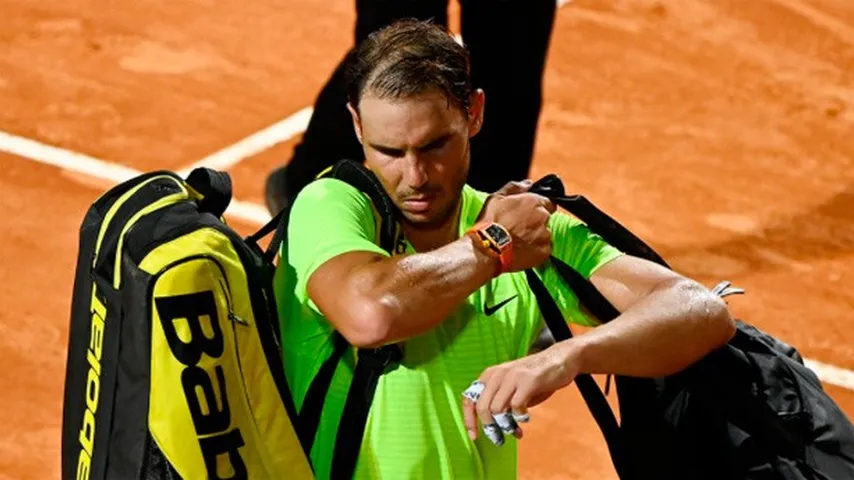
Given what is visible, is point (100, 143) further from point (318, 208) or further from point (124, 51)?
point (318, 208)

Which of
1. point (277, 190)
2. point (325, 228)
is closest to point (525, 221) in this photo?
point (325, 228)

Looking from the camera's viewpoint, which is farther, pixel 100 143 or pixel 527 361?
pixel 100 143

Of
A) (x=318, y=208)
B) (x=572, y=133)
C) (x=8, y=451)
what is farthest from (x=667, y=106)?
(x=318, y=208)

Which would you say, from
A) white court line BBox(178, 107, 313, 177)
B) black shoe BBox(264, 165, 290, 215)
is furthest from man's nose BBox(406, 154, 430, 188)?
white court line BBox(178, 107, 313, 177)

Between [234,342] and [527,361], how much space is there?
0.60 m

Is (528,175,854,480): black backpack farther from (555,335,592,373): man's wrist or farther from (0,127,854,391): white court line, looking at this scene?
(0,127,854,391): white court line

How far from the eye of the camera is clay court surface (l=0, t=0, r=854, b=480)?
657 cm

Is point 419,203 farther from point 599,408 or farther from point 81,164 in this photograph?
point 81,164

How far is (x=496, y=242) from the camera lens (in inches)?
156

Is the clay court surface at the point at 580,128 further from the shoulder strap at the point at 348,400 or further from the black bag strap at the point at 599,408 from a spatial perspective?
the shoulder strap at the point at 348,400

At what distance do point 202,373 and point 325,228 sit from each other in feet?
1.43

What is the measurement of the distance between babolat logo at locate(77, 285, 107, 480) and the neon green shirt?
16.1 inches

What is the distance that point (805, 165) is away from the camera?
802 centimetres

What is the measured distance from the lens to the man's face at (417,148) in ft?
13.5
